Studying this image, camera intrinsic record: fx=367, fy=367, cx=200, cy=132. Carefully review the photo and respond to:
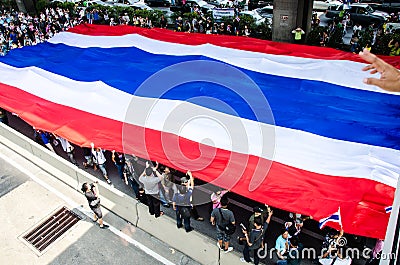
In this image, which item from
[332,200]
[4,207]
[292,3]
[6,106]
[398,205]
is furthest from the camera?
[292,3]

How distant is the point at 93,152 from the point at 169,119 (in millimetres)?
1917

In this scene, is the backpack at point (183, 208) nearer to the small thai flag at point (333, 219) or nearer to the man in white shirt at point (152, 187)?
the man in white shirt at point (152, 187)

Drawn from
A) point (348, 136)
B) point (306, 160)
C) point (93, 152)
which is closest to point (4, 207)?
point (93, 152)

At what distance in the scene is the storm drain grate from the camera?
7.29 m

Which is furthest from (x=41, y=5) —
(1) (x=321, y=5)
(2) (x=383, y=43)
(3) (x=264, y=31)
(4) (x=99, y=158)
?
(2) (x=383, y=43)

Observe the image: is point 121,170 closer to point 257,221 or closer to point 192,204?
point 192,204

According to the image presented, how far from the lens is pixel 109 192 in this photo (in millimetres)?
7703

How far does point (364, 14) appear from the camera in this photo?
751 inches

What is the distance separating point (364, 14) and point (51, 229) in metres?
18.3

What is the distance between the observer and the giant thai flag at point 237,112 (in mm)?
6098

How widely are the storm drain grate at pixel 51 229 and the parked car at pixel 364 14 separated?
677 inches

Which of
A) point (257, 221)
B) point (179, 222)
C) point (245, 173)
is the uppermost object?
point (245, 173)

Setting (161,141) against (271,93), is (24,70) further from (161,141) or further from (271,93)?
(271,93)

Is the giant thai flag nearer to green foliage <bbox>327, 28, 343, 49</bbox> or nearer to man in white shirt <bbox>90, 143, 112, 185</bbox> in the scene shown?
man in white shirt <bbox>90, 143, 112, 185</bbox>
